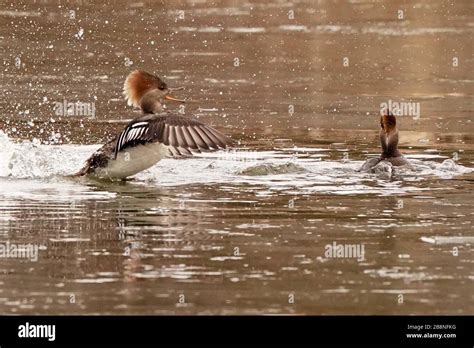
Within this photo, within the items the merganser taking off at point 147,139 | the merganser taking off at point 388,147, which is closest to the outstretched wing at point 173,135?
the merganser taking off at point 147,139

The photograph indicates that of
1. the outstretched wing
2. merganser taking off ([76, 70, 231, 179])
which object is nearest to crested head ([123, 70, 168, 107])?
merganser taking off ([76, 70, 231, 179])

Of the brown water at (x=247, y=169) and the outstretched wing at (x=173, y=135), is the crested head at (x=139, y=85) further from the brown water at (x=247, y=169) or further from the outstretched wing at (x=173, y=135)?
the brown water at (x=247, y=169)

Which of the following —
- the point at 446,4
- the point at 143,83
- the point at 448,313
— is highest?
the point at 446,4

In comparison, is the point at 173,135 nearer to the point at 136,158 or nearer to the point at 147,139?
the point at 147,139

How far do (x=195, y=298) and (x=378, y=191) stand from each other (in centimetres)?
378

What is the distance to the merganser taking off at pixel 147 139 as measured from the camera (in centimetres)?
1127

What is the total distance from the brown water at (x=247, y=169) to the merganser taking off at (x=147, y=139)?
236 millimetres

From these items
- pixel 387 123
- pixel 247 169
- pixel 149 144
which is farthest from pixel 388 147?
pixel 149 144

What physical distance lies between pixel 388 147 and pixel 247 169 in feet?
4.34

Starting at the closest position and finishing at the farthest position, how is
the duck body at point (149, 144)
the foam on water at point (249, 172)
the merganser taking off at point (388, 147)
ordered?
1. the foam on water at point (249, 172)
2. the duck body at point (149, 144)
3. the merganser taking off at point (388, 147)

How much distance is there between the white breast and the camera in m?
11.5
